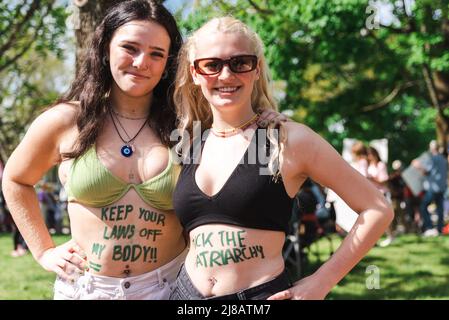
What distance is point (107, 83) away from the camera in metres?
2.45

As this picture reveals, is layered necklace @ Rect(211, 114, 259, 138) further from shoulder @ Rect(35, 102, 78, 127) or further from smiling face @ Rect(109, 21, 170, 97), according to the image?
shoulder @ Rect(35, 102, 78, 127)

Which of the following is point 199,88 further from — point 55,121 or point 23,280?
point 23,280

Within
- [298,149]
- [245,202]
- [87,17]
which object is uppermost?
[87,17]

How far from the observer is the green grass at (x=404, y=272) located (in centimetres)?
686

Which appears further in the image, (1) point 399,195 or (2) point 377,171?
(1) point 399,195

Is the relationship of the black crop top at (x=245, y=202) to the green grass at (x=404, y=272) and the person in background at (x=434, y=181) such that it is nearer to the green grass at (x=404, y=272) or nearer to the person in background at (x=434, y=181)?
the green grass at (x=404, y=272)

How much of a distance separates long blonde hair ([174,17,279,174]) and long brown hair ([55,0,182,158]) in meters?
0.11

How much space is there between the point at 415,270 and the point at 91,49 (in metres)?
7.13

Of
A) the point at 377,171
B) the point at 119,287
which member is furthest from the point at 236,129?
the point at 377,171

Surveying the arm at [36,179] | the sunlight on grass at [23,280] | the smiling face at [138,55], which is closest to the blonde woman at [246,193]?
the smiling face at [138,55]

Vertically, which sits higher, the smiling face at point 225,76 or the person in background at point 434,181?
the smiling face at point 225,76

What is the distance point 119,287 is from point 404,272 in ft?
22.5

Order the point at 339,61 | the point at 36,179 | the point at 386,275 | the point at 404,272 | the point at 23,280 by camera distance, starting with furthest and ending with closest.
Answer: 1. the point at 339,61
2. the point at 404,272
3. the point at 386,275
4. the point at 23,280
5. the point at 36,179

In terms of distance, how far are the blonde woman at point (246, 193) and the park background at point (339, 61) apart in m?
1.98
